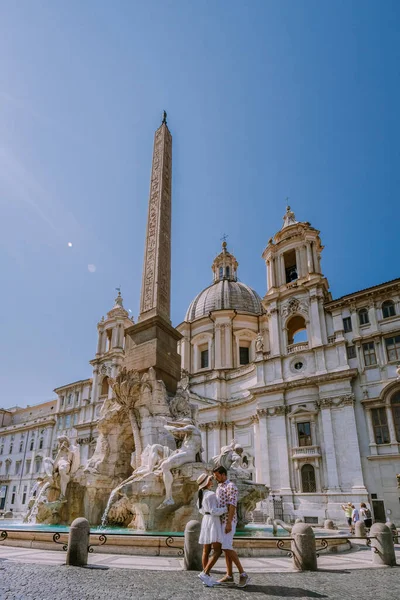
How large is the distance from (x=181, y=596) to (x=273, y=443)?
1089 inches

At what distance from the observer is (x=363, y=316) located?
30172 mm

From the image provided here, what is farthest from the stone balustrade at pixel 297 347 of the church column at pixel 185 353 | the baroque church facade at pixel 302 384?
the church column at pixel 185 353

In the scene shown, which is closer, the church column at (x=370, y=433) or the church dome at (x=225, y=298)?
the church column at (x=370, y=433)

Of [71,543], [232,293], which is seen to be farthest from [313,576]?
[232,293]

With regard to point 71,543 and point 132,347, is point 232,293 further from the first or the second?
point 71,543

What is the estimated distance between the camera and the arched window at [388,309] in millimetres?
28969

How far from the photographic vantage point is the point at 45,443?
168 feet

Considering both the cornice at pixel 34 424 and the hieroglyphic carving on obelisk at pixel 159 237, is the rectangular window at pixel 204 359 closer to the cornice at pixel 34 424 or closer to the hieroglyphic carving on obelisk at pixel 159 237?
the cornice at pixel 34 424

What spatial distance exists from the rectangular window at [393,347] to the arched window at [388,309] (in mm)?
1734

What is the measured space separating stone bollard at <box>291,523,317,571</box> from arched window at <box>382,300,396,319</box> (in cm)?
2505

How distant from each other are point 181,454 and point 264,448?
21560mm

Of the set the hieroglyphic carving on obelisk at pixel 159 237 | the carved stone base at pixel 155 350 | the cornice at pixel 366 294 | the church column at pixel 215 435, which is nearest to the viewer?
the carved stone base at pixel 155 350

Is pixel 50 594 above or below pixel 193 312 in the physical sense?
below

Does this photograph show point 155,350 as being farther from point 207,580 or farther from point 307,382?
point 307,382
